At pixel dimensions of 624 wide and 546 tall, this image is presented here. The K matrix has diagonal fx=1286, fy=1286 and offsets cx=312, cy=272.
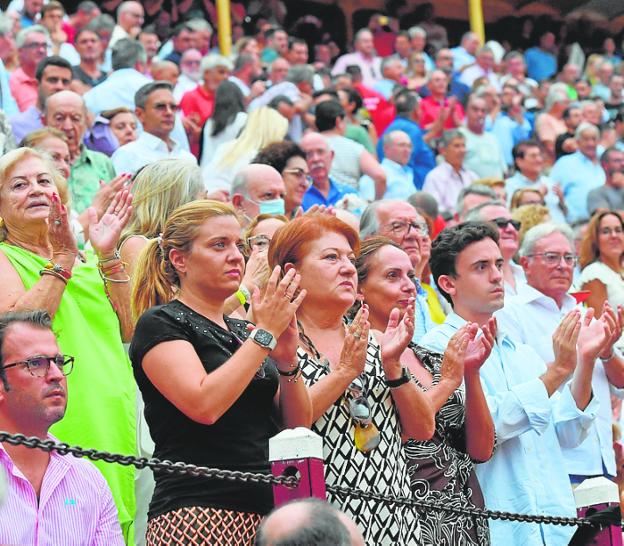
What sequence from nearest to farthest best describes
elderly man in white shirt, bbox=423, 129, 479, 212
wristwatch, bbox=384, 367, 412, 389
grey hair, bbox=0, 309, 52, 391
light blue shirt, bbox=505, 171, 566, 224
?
grey hair, bbox=0, 309, 52, 391 < wristwatch, bbox=384, 367, 412, 389 < elderly man in white shirt, bbox=423, 129, 479, 212 < light blue shirt, bbox=505, 171, 566, 224

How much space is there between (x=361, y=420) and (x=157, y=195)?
153 cm

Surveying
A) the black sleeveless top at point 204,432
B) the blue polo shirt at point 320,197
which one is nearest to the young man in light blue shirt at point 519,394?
the black sleeveless top at point 204,432

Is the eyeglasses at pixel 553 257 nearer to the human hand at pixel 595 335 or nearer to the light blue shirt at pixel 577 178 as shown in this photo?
the human hand at pixel 595 335

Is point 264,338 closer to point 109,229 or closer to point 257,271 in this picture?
point 109,229

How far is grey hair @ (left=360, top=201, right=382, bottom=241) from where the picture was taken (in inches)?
266

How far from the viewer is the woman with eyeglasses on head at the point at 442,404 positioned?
488 cm

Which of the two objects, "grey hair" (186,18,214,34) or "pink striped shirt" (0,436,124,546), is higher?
"pink striped shirt" (0,436,124,546)

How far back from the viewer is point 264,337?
154 inches

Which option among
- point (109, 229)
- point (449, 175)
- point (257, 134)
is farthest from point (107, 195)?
point (449, 175)

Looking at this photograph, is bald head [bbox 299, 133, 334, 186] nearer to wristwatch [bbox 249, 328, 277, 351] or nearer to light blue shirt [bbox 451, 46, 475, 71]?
wristwatch [bbox 249, 328, 277, 351]

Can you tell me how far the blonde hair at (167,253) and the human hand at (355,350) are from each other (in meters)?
0.58

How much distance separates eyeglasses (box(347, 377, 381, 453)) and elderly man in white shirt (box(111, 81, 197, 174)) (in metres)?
4.28

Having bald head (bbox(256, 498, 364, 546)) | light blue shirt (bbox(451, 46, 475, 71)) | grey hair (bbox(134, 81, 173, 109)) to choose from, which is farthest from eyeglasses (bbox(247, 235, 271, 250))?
light blue shirt (bbox(451, 46, 475, 71))

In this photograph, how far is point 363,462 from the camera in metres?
4.41
